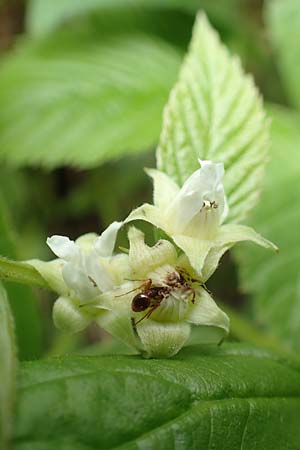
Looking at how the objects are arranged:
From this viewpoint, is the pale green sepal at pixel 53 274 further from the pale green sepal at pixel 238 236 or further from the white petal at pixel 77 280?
the pale green sepal at pixel 238 236

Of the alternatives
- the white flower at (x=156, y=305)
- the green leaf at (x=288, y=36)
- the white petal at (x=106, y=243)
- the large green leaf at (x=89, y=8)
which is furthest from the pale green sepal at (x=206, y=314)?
the large green leaf at (x=89, y=8)

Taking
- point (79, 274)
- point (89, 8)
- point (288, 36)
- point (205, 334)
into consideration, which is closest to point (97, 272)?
point (79, 274)

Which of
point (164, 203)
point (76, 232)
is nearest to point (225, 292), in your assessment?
point (76, 232)

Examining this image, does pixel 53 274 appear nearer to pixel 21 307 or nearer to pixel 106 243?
pixel 106 243

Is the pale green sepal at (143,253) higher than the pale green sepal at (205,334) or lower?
higher

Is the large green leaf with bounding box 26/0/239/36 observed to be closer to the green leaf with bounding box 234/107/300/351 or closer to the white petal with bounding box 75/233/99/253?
the green leaf with bounding box 234/107/300/351

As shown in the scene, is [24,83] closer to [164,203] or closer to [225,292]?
[225,292]

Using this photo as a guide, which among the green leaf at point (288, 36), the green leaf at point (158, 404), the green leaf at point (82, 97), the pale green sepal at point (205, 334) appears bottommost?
the green leaf at point (158, 404)
